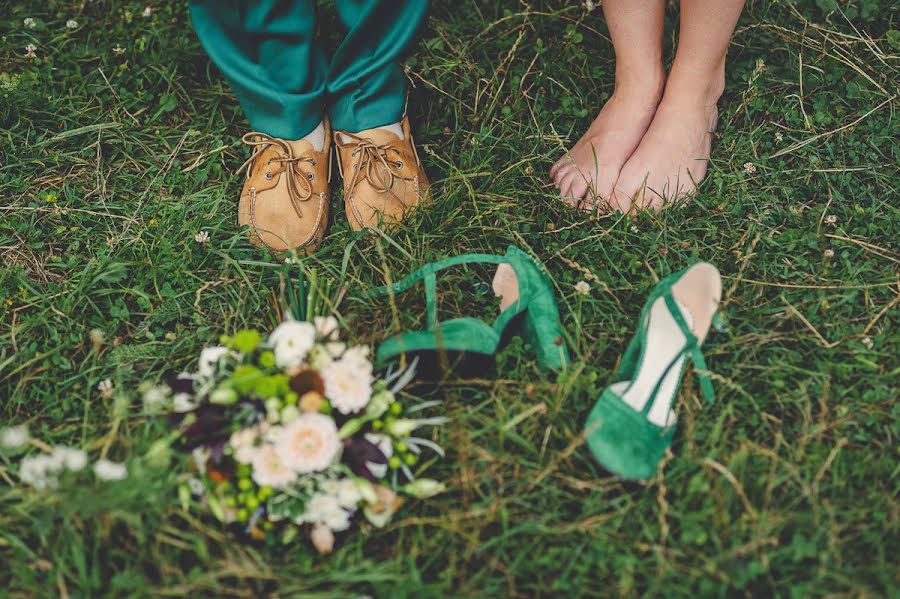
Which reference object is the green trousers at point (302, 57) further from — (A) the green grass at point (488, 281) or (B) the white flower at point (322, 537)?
(B) the white flower at point (322, 537)

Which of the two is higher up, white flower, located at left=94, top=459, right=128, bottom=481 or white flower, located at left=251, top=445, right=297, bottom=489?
white flower, located at left=251, top=445, right=297, bottom=489

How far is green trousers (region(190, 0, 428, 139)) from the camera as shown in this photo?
1.86 metres

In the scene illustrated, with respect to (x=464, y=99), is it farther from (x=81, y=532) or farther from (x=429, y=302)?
(x=81, y=532)

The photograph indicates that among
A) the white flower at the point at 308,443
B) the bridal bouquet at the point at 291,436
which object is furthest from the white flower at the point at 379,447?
the white flower at the point at 308,443

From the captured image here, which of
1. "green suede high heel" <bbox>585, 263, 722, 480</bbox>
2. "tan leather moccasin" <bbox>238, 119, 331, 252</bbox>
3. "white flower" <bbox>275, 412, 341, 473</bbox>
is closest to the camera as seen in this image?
"white flower" <bbox>275, 412, 341, 473</bbox>

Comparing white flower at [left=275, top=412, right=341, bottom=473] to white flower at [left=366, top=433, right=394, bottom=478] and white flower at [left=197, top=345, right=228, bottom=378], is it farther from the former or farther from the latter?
white flower at [left=197, top=345, right=228, bottom=378]

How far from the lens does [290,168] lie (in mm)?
1987

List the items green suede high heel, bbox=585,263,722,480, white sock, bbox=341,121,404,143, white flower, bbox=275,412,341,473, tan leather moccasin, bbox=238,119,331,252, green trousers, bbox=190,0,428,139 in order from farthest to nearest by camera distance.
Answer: white sock, bbox=341,121,404,143 < tan leather moccasin, bbox=238,119,331,252 < green trousers, bbox=190,0,428,139 < green suede high heel, bbox=585,263,722,480 < white flower, bbox=275,412,341,473

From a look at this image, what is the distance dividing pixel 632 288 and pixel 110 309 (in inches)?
55.5

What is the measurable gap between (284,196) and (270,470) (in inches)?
36.2

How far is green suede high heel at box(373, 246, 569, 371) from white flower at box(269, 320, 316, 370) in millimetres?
241

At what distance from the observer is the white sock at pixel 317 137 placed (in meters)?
2.05

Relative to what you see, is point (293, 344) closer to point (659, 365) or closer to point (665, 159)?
point (659, 365)

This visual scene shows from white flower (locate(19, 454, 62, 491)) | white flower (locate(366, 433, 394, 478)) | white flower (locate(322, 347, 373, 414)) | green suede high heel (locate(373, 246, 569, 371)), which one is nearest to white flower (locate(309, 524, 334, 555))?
white flower (locate(366, 433, 394, 478))
